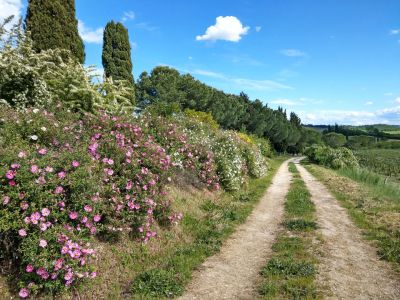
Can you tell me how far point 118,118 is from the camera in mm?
7734

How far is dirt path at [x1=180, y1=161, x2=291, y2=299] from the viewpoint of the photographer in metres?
5.02

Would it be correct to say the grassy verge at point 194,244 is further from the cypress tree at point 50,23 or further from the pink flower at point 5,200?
the cypress tree at point 50,23

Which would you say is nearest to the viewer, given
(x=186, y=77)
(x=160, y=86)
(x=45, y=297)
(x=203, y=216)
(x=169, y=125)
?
(x=45, y=297)

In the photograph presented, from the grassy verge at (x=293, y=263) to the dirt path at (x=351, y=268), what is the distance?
23cm

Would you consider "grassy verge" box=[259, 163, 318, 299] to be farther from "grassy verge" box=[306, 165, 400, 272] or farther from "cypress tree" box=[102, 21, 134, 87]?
"cypress tree" box=[102, 21, 134, 87]

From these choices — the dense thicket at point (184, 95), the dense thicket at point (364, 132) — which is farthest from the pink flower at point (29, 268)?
the dense thicket at point (364, 132)

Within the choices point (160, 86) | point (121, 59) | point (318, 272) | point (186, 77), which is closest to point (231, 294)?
point (318, 272)

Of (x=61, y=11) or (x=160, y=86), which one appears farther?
(x=160, y=86)

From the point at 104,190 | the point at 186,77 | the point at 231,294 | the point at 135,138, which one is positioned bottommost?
the point at 231,294

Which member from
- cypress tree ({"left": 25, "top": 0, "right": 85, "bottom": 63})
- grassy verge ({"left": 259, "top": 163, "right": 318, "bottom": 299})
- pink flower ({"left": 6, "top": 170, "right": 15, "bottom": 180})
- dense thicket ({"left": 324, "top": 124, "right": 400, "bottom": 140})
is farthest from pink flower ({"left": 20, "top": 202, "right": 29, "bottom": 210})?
dense thicket ({"left": 324, "top": 124, "right": 400, "bottom": 140})

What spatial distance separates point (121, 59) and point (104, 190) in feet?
65.4

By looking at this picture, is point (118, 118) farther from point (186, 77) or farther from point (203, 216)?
point (186, 77)

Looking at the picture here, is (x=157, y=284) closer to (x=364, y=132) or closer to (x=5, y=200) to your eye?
(x=5, y=200)

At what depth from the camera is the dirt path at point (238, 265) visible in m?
5.02
